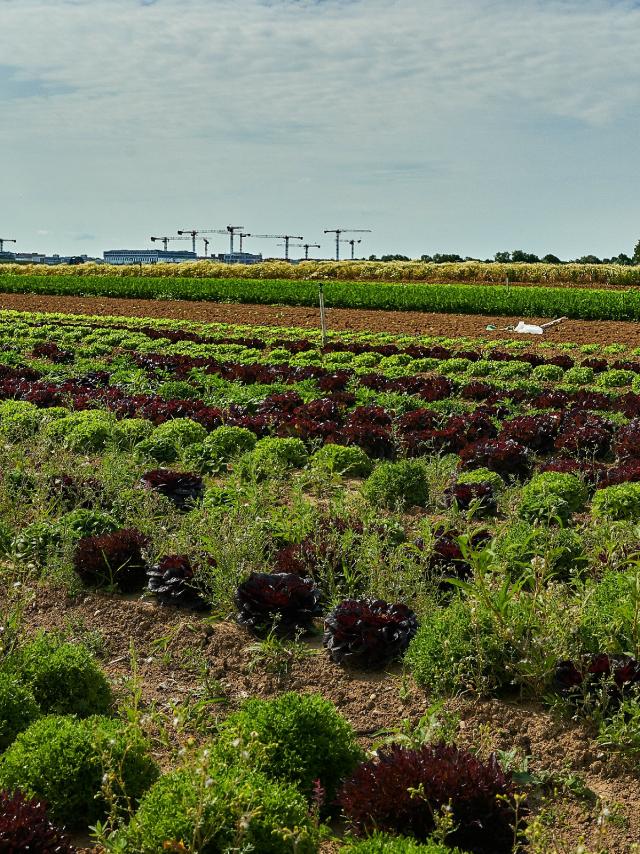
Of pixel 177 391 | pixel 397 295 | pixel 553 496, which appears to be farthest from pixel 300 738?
pixel 397 295

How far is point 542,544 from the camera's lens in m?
5.30

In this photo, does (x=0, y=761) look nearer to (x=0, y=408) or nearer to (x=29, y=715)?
(x=29, y=715)

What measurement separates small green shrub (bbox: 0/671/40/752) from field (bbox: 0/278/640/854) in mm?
12

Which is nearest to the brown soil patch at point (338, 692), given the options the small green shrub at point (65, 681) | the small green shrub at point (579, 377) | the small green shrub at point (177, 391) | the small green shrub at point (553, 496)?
the small green shrub at point (65, 681)

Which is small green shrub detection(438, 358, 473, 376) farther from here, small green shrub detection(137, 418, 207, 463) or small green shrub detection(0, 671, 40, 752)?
small green shrub detection(0, 671, 40, 752)

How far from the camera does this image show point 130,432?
929 centimetres

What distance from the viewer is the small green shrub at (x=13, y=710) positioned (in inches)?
153

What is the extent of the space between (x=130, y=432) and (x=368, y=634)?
5.29 metres

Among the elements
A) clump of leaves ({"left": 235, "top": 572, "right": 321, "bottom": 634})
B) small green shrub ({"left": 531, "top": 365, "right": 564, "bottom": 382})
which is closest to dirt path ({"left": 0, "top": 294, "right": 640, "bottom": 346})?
small green shrub ({"left": 531, "top": 365, "right": 564, "bottom": 382})

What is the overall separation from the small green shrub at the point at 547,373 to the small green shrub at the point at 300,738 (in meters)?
10.8

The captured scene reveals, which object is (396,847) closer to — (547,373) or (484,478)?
(484,478)

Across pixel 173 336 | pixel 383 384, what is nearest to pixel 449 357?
pixel 383 384

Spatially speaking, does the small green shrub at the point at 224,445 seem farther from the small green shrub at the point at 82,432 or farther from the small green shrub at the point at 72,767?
the small green shrub at the point at 72,767

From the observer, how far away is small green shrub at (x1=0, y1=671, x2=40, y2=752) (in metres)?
3.88
